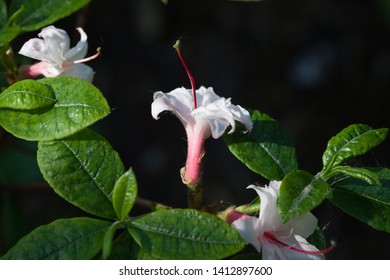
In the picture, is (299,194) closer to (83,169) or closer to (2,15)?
(83,169)

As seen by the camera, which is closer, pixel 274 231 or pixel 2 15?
pixel 274 231

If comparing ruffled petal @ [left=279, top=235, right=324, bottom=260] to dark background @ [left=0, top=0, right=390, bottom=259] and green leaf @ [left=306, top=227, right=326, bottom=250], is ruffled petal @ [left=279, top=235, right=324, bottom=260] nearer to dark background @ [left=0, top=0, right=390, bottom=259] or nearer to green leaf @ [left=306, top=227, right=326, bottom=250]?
green leaf @ [left=306, top=227, right=326, bottom=250]

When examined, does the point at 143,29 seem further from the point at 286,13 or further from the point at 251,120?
the point at 251,120

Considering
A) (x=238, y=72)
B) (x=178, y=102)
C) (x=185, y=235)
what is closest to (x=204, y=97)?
(x=178, y=102)

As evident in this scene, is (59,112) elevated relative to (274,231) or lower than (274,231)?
elevated

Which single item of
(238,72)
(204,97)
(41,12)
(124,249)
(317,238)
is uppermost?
(41,12)

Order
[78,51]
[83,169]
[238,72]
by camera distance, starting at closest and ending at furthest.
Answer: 1. [83,169]
2. [78,51]
3. [238,72]
